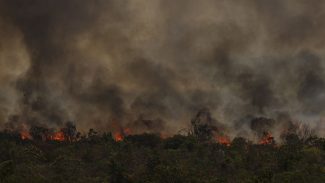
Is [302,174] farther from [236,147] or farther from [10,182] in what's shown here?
[236,147]

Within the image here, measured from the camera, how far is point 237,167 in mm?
Result: 129750

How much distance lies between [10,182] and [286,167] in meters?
60.7

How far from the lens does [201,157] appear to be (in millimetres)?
161500

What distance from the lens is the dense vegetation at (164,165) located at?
9425 centimetres

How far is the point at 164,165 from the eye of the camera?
4373 inches

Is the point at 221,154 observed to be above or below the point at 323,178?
above

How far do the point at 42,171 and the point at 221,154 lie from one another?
68092 millimetres

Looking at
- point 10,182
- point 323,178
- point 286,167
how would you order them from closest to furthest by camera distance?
point 10,182 < point 323,178 < point 286,167

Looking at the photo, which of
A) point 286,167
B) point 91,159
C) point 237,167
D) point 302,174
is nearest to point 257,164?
point 237,167

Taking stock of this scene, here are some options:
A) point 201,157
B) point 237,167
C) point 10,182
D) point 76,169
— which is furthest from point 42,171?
point 201,157

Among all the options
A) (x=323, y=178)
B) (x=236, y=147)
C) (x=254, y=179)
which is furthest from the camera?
(x=236, y=147)

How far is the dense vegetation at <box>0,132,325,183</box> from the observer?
9425 cm

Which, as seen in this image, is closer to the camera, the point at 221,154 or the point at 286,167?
the point at 286,167

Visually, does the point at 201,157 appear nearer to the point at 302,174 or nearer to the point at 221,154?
the point at 221,154
